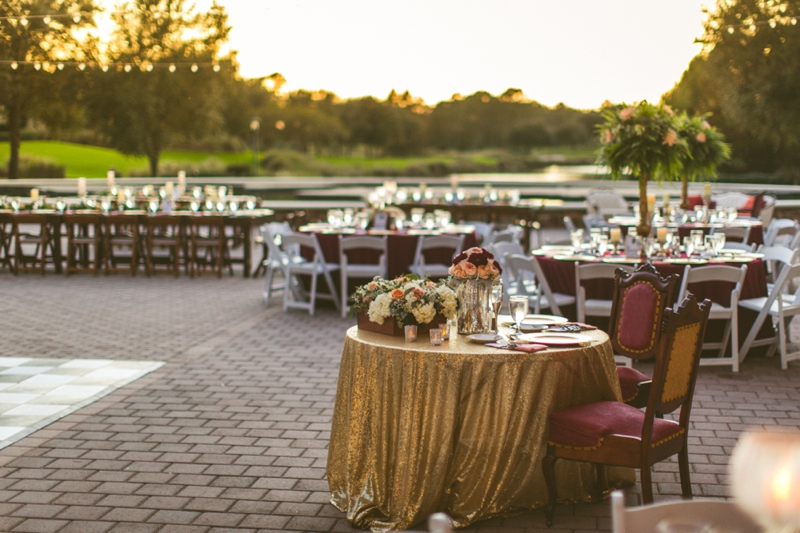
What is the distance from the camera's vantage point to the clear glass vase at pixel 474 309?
13.5ft

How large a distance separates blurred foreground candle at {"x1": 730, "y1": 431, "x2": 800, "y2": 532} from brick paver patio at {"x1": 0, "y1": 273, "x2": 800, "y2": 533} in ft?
9.54

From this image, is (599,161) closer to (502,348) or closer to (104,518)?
(502,348)

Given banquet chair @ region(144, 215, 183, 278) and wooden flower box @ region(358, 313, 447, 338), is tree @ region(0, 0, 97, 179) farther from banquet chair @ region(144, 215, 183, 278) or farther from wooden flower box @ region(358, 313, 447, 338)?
wooden flower box @ region(358, 313, 447, 338)

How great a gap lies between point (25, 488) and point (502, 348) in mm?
2518

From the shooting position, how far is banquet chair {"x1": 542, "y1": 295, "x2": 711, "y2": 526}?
11.7 feet

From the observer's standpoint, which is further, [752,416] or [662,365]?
[752,416]

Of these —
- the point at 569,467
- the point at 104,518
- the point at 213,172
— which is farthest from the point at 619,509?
the point at 213,172

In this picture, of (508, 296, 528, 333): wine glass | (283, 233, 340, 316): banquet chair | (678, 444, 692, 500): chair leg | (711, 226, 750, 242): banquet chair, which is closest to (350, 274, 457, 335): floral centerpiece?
(508, 296, 528, 333): wine glass

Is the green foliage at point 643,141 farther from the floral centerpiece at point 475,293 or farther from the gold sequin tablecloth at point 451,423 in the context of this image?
the gold sequin tablecloth at point 451,423

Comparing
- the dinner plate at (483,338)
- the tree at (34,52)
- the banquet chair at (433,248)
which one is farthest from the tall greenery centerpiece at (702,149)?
the tree at (34,52)

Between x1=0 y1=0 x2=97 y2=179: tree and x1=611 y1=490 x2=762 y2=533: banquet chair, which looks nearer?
x1=611 y1=490 x2=762 y2=533: banquet chair

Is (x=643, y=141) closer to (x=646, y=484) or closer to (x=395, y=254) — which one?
(x=395, y=254)

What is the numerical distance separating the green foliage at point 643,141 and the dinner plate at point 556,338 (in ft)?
13.1

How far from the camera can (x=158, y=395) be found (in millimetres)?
6203
